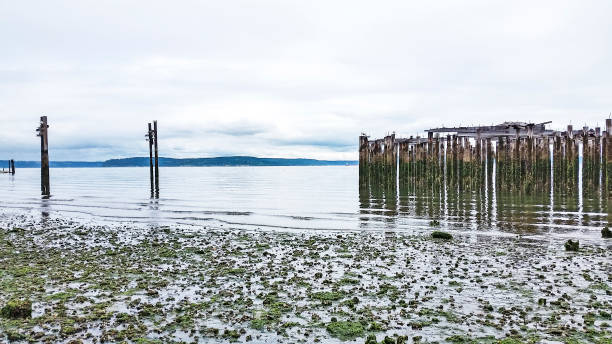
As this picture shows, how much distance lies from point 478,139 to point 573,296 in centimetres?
2120

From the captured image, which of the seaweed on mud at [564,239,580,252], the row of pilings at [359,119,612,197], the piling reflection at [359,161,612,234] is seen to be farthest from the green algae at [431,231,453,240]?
the row of pilings at [359,119,612,197]

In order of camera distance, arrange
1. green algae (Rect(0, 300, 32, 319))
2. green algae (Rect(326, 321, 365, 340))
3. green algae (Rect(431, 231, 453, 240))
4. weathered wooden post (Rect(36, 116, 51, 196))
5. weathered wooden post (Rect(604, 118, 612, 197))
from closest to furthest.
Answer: green algae (Rect(326, 321, 365, 340)), green algae (Rect(0, 300, 32, 319)), green algae (Rect(431, 231, 453, 240)), weathered wooden post (Rect(604, 118, 612, 197)), weathered wooden post (Rect(36, 116, 51, 196))

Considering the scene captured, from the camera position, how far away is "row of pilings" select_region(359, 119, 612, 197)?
25391 mm

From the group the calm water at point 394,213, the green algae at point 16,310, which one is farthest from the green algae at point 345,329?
the calm water at point 394,213

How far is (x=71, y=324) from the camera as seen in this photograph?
6.64m

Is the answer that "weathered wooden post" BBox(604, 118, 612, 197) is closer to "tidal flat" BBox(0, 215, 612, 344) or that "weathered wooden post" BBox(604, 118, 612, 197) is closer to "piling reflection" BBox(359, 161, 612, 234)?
"piling reflection" BBox(359, 161, 612, 234)

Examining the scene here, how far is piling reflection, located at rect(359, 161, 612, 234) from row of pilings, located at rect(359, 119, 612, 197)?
0.78ft

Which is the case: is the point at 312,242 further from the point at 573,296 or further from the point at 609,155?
the point at 609,155

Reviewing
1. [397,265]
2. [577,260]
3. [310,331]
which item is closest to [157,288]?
[310,331]

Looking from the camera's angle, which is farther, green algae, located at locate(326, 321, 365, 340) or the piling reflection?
the piling reflection

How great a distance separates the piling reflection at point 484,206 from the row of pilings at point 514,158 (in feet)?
0.78

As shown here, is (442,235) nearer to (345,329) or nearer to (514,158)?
(345,329)

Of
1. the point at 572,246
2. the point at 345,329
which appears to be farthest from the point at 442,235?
the point at 345,329

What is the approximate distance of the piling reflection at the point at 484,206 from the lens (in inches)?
667
